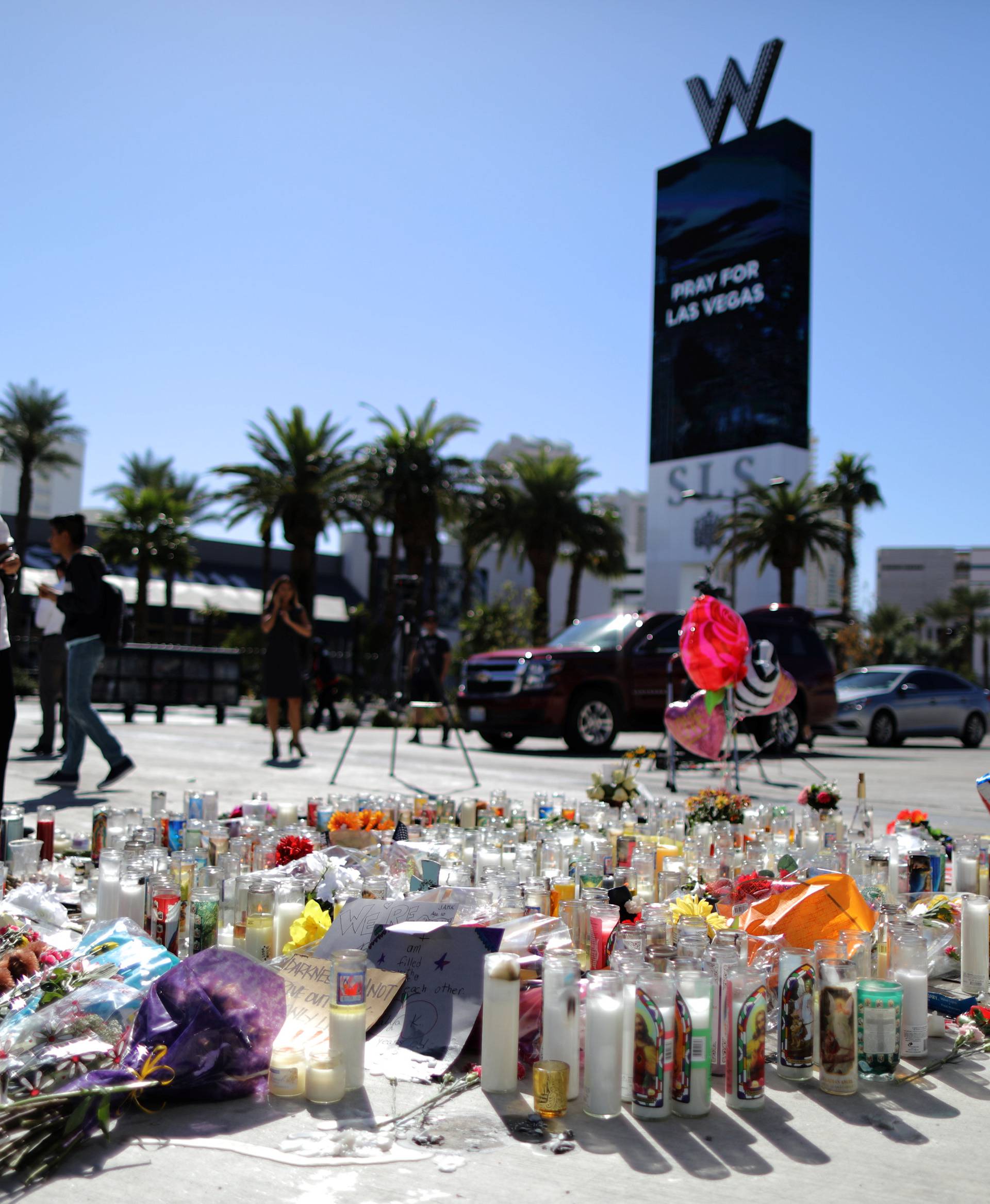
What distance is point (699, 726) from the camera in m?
8.07

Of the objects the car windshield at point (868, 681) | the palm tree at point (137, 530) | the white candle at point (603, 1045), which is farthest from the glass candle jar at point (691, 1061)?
the palm tree at point (137, 530)

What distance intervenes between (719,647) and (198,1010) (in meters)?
5.59

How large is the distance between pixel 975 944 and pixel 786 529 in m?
36.4

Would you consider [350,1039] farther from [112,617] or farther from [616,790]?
[112,617]

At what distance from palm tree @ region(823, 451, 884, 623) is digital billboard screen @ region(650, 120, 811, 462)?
8.14 meters

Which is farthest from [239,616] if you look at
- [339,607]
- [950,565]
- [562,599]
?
[950,565]

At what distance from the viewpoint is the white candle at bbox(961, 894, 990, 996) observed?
3.87 metres

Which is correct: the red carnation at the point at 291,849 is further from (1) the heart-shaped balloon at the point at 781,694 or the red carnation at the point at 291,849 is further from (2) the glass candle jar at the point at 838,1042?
(1) the heart-shaped balloon at the point at 781,694

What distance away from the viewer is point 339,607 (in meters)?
54.4

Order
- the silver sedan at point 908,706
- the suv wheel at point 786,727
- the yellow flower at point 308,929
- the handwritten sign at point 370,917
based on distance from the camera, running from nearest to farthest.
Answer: the handwritten sign at point 370,917
the yellow flower at point 308,929
the suv wheel at point 786,727
the silver sedan at point 908,706

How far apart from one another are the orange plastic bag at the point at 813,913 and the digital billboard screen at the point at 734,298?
55864 mm

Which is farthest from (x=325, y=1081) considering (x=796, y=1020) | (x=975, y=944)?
(x=975, y=944)

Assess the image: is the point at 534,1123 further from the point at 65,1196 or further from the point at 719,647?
the point at 719,647

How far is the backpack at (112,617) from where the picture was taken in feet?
27.9
